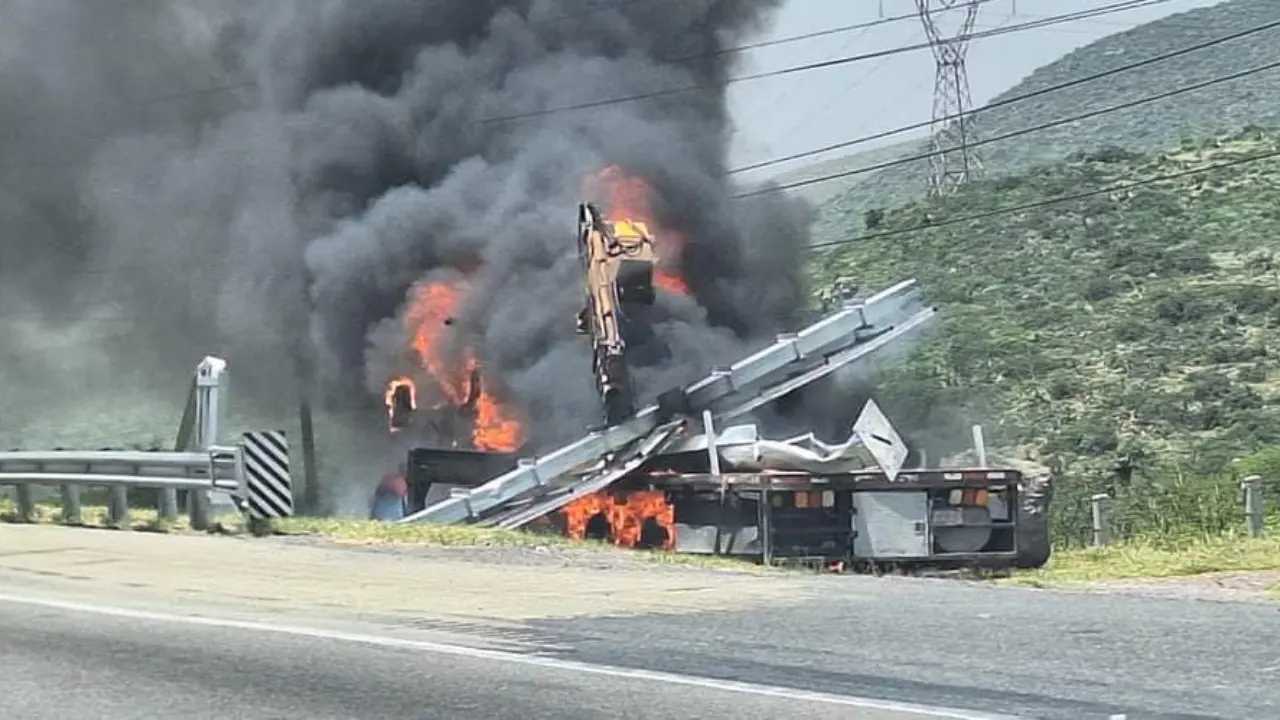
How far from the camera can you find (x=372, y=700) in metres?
7.77

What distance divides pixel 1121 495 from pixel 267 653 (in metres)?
17.8

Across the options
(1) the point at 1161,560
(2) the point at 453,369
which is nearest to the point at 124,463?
(2) the point at 453,369

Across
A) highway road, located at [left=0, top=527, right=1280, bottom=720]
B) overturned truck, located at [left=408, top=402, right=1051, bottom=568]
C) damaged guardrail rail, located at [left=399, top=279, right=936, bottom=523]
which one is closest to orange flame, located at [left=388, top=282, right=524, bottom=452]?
damaged guardrail rail, located at [left=399, top=279, right=936, bottom=523]

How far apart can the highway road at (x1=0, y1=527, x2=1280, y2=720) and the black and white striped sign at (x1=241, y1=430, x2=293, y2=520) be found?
9.00 feet

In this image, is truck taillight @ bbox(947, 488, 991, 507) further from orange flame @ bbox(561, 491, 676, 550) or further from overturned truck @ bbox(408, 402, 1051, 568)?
orange flame @ bbox(561, 491, 676, 550)

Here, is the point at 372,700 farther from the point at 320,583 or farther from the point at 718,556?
the point at 718,556

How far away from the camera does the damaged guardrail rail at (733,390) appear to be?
19062 mm

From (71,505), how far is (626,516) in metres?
5.70

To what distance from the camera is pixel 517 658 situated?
28.6ft

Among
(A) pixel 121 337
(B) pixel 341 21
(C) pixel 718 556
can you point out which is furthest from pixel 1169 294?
(C) pixel 718 556

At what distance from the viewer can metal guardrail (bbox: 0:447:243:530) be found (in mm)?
15938

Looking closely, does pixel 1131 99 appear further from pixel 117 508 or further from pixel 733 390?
pixel 117 508

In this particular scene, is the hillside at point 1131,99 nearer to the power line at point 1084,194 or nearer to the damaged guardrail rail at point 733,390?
the power line at point 1084,194

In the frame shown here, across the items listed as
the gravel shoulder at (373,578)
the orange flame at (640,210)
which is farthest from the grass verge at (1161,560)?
the orange flame at (640,210)
